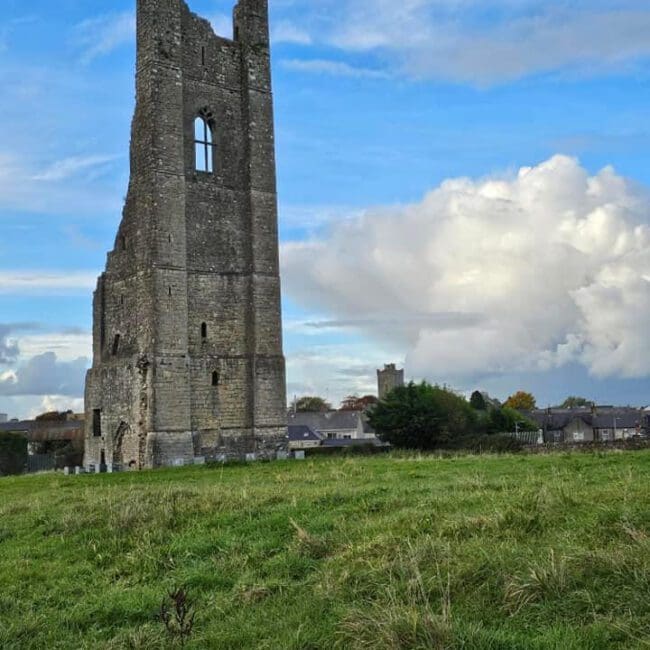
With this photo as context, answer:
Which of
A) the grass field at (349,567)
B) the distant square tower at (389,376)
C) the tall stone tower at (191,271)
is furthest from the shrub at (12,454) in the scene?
the distant square tower at (389,376)

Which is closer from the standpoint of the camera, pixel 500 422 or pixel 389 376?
pixel 500 422

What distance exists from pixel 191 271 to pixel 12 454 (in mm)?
15781

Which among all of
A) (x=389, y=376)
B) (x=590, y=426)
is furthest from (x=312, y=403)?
(x=590, y=426)

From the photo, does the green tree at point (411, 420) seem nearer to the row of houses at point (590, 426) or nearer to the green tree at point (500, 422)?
A: the green tree at point (500, 422)

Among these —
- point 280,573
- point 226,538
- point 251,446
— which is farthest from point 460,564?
point 251,446

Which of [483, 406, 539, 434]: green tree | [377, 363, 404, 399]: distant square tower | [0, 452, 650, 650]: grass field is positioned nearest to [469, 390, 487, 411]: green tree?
[483, 406, 539, 434]: green tree

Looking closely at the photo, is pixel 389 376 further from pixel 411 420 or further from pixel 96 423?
pixel 96 423

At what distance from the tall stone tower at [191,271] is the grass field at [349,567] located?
19.3m

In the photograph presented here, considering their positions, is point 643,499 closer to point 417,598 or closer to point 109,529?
point 417,598

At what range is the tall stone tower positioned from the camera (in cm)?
3406

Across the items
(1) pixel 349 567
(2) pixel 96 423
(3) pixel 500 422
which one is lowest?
(1) pixel 349 567

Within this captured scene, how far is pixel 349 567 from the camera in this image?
9.05m

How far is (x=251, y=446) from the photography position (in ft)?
118

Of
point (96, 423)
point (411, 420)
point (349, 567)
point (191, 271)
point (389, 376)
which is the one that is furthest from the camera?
point (389, 376)
